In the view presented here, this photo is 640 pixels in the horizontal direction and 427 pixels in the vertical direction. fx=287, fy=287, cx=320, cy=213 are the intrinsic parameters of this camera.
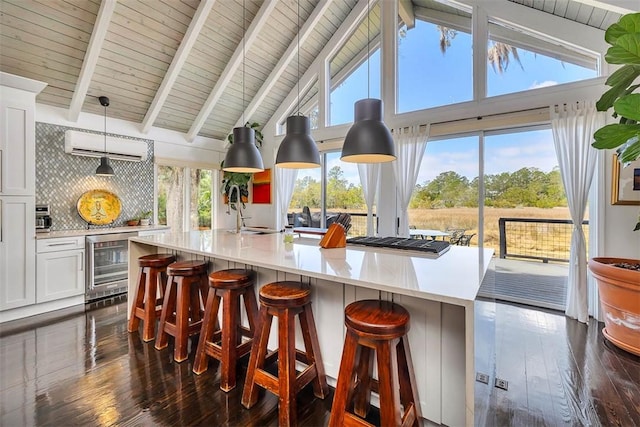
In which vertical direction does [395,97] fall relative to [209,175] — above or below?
above

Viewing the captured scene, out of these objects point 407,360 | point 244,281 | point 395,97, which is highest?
point 395,97

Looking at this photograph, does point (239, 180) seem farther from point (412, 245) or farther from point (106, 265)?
point (412, 245)

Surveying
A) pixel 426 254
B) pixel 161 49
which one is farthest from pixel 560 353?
pixel 161 49

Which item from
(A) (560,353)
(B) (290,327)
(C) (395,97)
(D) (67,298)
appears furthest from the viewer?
(C) (395,97)

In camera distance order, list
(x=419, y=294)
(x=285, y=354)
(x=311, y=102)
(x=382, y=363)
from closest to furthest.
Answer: (x=419, y=294) < (x=382, y=363) < (x=285, y=354) < (x=311, y=102)

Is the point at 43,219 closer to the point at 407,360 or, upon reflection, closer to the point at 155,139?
the point at 155,139

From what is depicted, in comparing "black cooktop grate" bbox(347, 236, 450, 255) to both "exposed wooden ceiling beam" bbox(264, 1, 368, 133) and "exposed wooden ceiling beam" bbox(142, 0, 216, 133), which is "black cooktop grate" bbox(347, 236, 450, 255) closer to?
"exposed wooden ceiling beam" bbox(142, 0, 216, 133)

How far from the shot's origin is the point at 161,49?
3.85 metres

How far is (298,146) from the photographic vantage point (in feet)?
8.22

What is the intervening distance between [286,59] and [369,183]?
2.47 meters

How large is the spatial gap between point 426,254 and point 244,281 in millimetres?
1258

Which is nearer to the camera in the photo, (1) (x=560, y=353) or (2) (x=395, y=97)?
(1) (x=560, y=353)

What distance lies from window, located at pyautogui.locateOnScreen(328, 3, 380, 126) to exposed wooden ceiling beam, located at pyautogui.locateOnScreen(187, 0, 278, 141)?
145 centimetres

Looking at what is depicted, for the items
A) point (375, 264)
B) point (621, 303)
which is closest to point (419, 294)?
point (375, 264)
